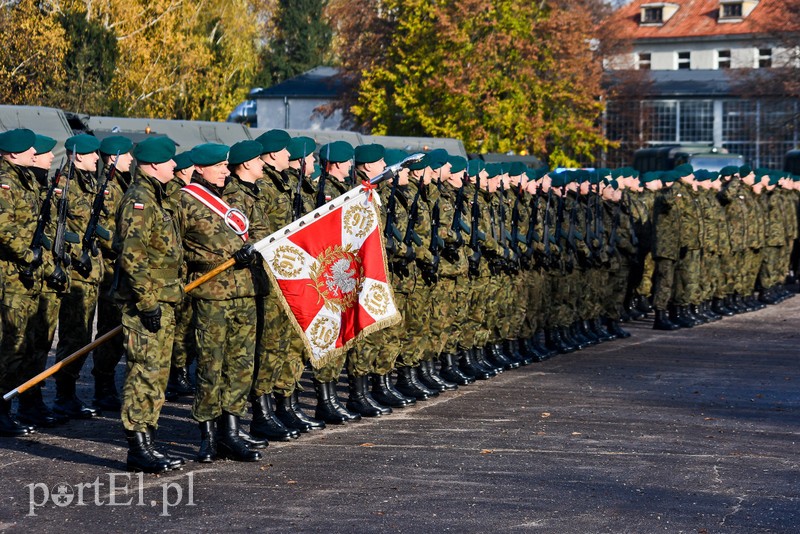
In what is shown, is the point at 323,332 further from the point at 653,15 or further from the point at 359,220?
the point at 653,15

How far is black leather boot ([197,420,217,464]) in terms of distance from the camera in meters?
8.90

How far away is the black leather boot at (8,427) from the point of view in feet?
32.2

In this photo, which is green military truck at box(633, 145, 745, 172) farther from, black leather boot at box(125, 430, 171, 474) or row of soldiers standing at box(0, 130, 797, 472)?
black leather boot at box(125, 430, 171, 474)

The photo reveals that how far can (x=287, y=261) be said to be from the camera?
953 centimetres

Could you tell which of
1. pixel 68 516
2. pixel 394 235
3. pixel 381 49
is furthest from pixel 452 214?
pixel 381 49

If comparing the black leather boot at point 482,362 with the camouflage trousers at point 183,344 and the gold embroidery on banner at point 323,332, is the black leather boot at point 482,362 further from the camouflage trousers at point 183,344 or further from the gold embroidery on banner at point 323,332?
the gold embroidery on banner at point 323,332

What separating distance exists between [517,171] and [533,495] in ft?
23.3

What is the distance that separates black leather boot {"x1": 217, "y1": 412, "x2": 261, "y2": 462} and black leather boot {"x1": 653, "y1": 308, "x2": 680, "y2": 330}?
10122mm

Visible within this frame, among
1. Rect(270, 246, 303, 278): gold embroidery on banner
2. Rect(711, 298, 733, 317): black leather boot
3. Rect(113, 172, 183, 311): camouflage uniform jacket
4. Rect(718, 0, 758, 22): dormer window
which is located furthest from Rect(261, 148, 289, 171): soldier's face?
Rect(718, 0, 758, 22): dormer window

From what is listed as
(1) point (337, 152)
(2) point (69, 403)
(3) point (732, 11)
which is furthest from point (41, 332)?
(3) point (732, 11)

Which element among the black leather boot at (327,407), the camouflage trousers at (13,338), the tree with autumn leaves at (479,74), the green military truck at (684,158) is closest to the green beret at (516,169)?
the black leather boot at (327,407)

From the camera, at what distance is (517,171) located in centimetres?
1475

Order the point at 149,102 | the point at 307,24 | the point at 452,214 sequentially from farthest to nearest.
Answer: the point at 307,24 → the point at 149,102 → the point at 452,214

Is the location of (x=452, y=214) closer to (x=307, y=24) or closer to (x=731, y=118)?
(x=731, y=118)
